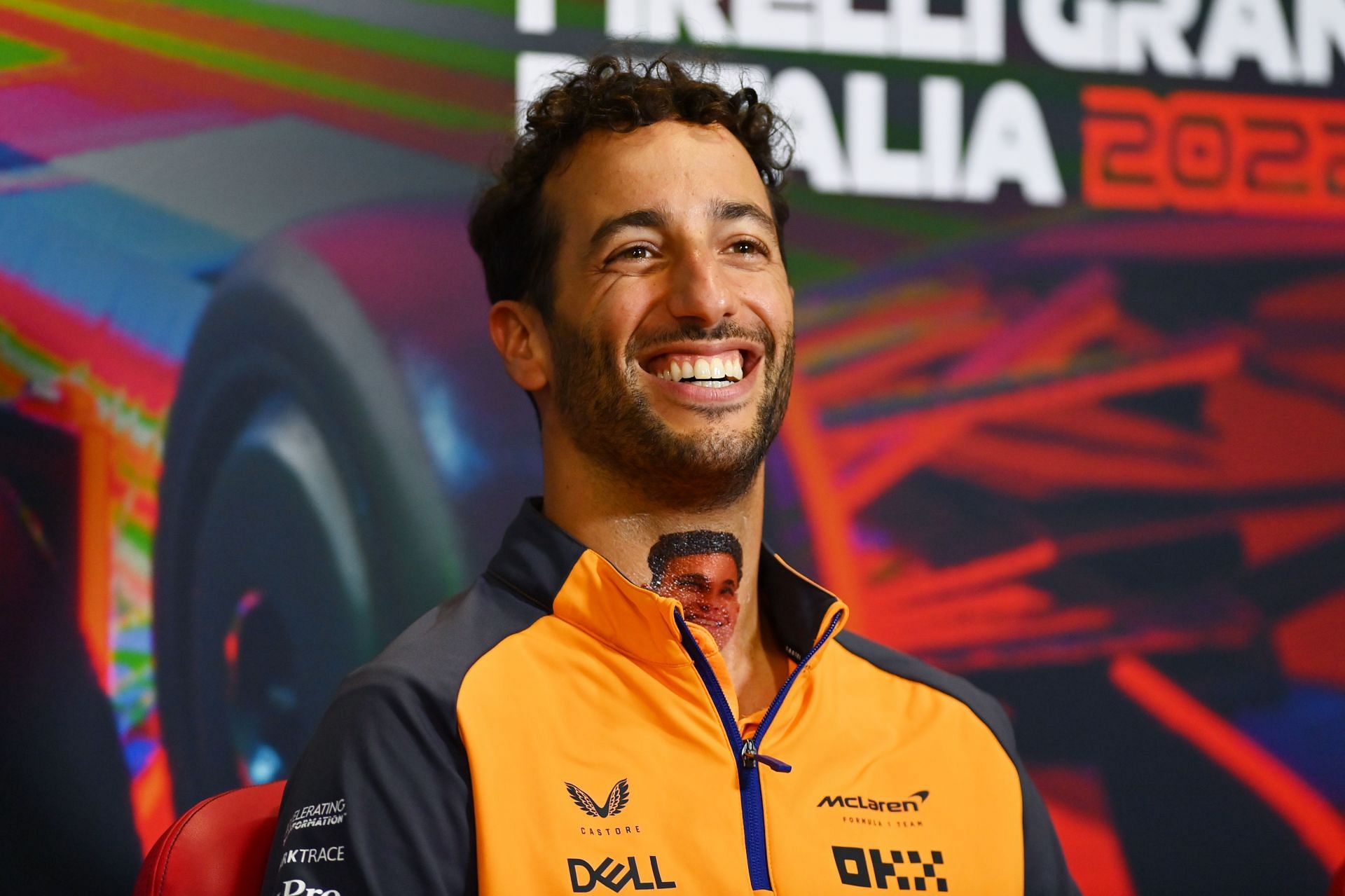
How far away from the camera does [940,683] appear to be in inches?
61.7

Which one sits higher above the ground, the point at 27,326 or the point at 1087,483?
the point at 27,326

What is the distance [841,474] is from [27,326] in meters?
1.14

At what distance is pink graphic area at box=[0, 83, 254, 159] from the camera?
1849mm

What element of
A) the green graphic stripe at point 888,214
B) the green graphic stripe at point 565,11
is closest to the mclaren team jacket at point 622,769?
the green graphic stripe at point 888,214

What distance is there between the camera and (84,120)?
1869 mm

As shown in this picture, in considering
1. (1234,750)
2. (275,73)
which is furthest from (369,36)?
(1234,750)

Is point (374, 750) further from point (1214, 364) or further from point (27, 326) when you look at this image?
point (1214, 364)

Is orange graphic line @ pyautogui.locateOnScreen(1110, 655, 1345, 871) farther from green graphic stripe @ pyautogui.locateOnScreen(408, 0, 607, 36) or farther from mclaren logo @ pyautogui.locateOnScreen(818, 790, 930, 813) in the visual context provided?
green graphic stripe @ pyautogui.locateOnScreen(408, 0, 607, 36)

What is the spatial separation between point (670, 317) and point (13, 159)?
3.26 feet

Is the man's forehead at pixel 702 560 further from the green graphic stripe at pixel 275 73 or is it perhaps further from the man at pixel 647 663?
the green graphic stripe at pixel 275 73

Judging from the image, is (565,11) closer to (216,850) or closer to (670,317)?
(670,317)

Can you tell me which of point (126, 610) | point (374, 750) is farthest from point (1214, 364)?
point (126, 610)

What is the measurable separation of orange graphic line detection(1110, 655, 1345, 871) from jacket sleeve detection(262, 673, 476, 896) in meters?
1.21

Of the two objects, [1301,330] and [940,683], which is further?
[1301,330]
